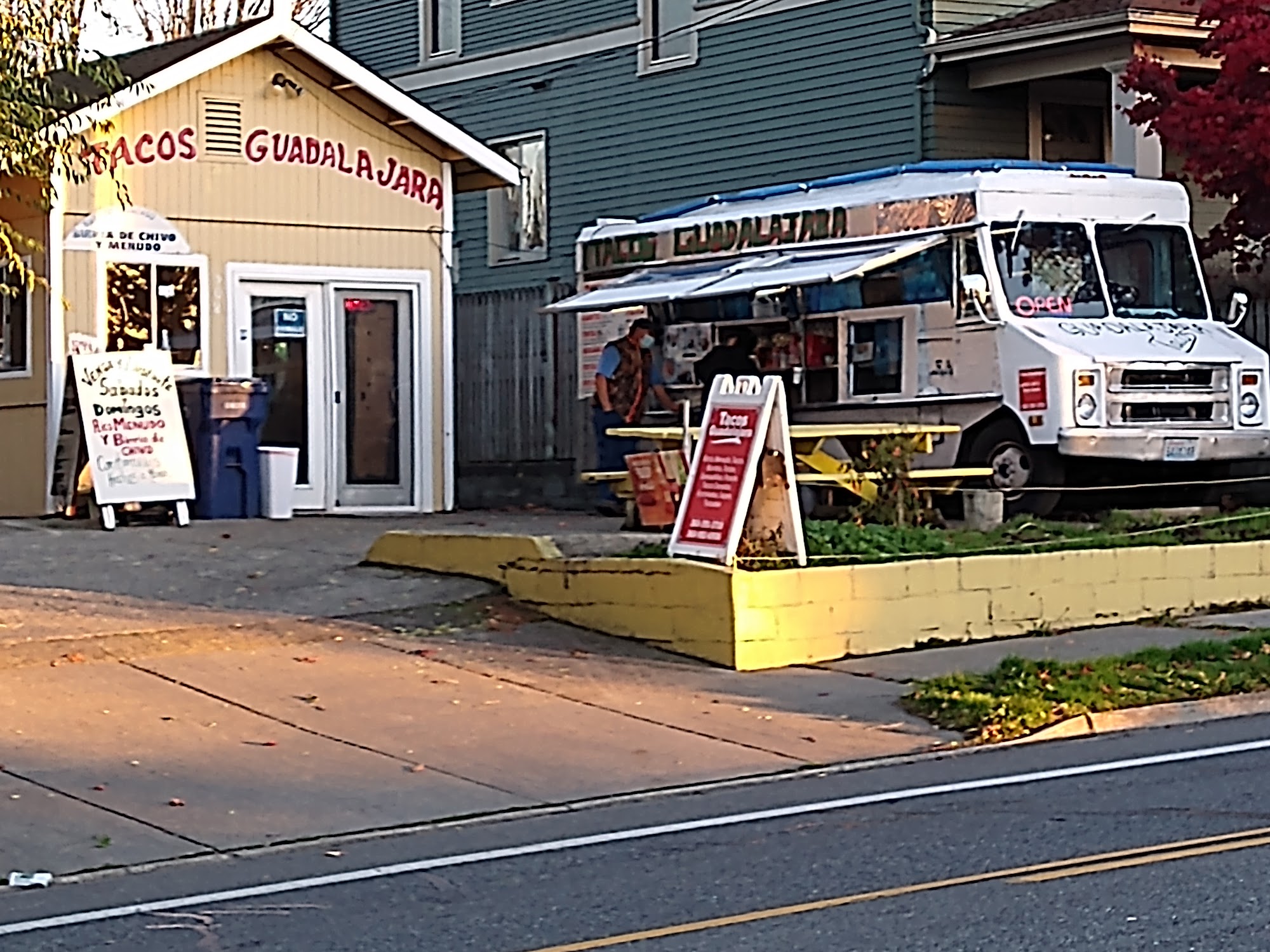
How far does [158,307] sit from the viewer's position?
19.3 m

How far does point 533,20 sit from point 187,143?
11628 millimetres

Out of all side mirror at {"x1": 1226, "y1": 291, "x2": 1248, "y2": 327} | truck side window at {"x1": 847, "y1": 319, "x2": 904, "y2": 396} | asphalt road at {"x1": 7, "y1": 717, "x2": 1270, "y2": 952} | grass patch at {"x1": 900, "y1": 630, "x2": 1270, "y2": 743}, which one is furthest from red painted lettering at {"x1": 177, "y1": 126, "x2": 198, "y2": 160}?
asphalt road at {"x1": 7, "y1": 717, "x2": 1270, "y2": 952}

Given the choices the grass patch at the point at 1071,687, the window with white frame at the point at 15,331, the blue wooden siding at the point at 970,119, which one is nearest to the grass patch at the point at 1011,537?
the grass patch at the point at 1071,687

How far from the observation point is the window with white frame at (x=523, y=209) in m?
30.5

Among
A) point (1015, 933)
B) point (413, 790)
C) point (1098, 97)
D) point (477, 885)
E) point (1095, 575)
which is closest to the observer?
point (1015, 933)

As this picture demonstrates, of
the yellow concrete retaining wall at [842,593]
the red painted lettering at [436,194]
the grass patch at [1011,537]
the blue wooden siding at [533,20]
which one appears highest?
the blue wooden siding at [533,20]

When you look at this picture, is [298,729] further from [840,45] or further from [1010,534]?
[840,45]

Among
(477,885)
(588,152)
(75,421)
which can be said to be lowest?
(477,885)

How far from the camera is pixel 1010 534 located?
1592 cm

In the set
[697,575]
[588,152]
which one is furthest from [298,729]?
[588,152]

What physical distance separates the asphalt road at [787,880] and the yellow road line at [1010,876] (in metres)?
0.01

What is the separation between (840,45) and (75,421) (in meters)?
11.3

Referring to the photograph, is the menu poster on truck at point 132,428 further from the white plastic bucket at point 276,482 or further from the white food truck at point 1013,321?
the white food truck at point 1013,321

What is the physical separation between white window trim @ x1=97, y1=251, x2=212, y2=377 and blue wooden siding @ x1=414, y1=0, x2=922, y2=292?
896 centimetres
